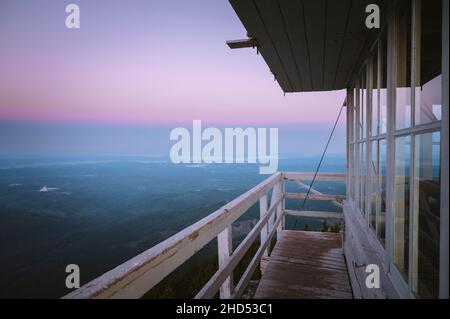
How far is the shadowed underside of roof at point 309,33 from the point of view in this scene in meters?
1.59

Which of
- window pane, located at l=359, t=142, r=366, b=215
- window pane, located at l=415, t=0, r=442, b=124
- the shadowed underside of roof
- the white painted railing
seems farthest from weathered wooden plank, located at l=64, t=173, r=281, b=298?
window pane, located at l=359, t=142, r=366, b=215

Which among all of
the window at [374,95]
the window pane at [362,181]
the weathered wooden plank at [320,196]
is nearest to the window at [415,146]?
the window at [374,95]

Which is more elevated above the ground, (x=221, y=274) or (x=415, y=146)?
(x=415, y=146)

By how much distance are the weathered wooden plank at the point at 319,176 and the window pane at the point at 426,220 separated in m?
3.49

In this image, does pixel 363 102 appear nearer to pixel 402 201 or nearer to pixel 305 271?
pixel 402 201

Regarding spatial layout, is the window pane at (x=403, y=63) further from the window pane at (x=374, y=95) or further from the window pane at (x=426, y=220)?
the window pane at (x=374, y=95)

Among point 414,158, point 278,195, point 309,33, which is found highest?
point 309,33

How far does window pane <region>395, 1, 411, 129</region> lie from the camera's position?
123cm

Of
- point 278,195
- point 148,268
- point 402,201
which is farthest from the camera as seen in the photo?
point 278,195

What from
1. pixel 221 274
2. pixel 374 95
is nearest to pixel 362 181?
pixel 374 95

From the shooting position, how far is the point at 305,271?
3201mm

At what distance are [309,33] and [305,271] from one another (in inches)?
106
